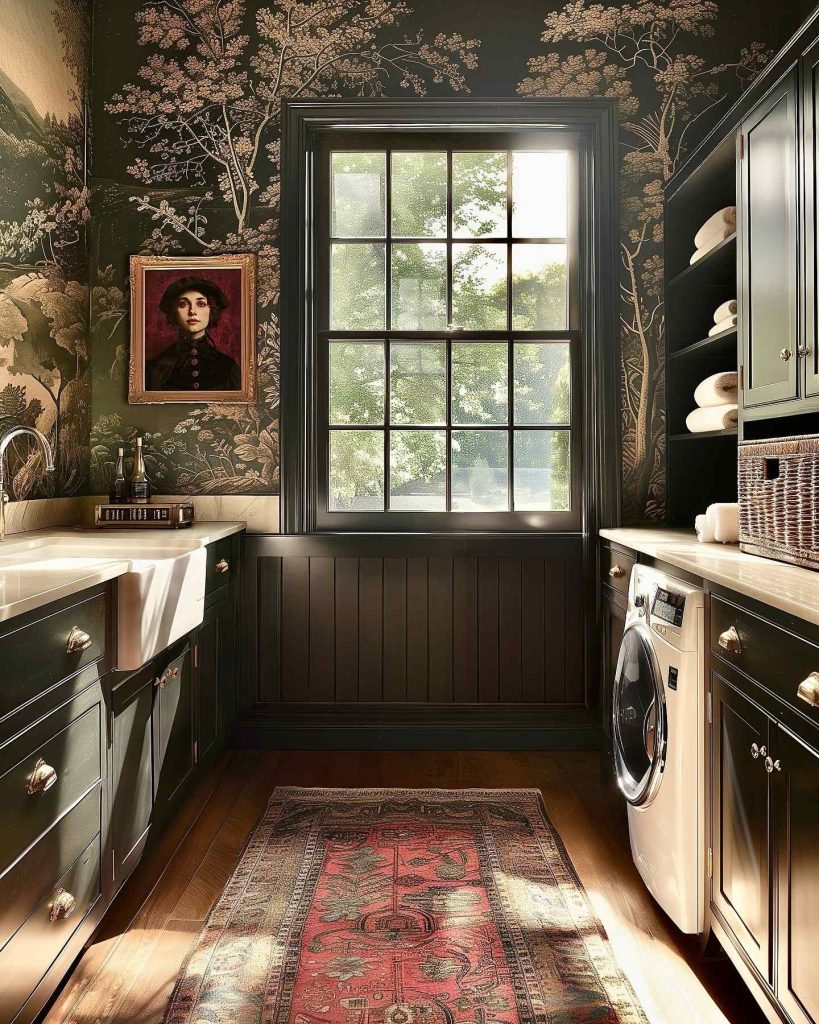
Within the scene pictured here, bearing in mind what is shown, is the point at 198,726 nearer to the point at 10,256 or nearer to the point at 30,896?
the point at 30,896

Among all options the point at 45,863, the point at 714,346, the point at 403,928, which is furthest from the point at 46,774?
the point at 714,346

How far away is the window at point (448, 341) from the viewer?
3.12m

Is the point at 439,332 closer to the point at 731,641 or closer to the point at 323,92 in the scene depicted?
the point at 323,92

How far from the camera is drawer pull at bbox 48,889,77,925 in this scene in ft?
4.87

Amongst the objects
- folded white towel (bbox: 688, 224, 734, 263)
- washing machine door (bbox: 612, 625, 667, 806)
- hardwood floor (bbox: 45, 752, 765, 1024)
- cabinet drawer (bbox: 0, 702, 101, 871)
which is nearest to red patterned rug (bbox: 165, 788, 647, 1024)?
hardwood floor (bbox: 45, 752, 765, 1024)

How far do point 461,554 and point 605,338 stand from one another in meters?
1.04

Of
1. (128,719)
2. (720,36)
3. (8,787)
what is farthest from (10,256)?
(720,36)

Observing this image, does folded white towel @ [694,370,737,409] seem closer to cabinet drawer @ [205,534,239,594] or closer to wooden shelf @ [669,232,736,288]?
wooden shelf @ [669,232,736,288]

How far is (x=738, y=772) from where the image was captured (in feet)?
5.17

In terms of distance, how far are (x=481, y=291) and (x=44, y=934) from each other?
2.63 metres

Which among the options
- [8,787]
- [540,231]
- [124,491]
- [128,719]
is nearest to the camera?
[8,787]

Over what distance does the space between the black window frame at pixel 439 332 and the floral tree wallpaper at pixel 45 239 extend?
2.61 ft

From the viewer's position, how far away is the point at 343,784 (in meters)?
2.73

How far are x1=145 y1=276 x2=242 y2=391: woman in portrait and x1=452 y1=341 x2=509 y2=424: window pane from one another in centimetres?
90
